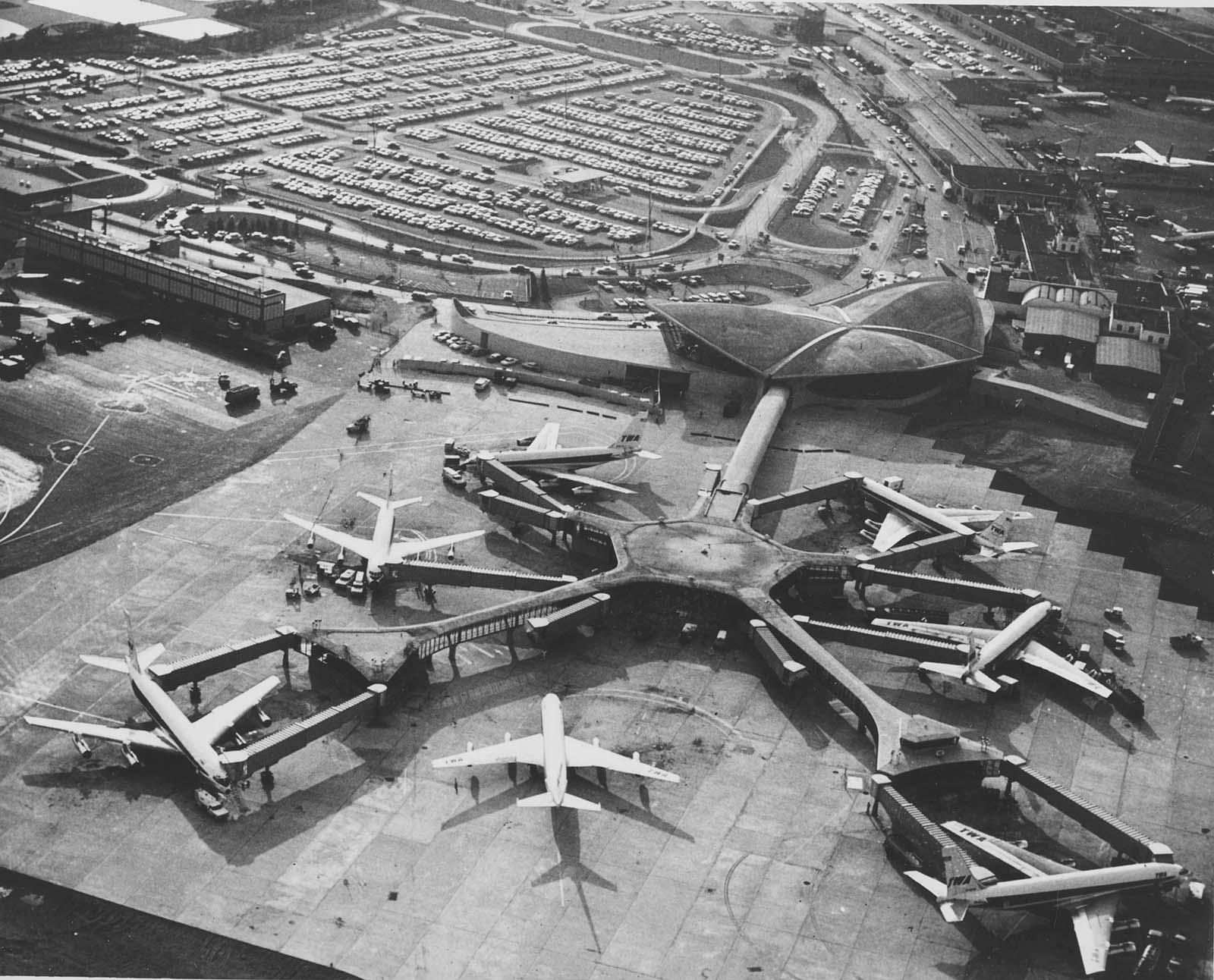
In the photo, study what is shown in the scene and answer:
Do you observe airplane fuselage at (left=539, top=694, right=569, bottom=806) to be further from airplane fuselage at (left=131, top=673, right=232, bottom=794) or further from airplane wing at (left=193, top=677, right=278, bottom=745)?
airplane fuselage at (left=131, top=673, right=232, bottom=794)

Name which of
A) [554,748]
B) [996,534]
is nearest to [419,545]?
Answer: [554,748]

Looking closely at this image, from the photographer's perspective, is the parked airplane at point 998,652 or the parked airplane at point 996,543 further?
the parked airplane at point 996,543

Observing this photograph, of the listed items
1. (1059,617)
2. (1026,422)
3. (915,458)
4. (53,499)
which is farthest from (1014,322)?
(53,499)

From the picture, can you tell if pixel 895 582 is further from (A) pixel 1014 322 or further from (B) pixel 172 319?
(B) pixel 172 319

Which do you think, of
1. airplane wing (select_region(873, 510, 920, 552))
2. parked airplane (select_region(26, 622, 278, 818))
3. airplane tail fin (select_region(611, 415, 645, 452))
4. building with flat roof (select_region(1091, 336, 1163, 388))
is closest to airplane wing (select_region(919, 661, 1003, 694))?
airplane wing (select_region(873, 510, 920, 552))

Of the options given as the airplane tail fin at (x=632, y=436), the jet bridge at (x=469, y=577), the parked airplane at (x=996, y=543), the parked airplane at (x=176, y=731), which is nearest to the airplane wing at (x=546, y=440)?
the airplane tail fin at (x=632, y=436)

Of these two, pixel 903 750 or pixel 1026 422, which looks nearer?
pixel 903 750

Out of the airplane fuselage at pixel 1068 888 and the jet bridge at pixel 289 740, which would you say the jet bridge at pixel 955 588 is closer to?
the airplane fuselage at pixel 1068 888
